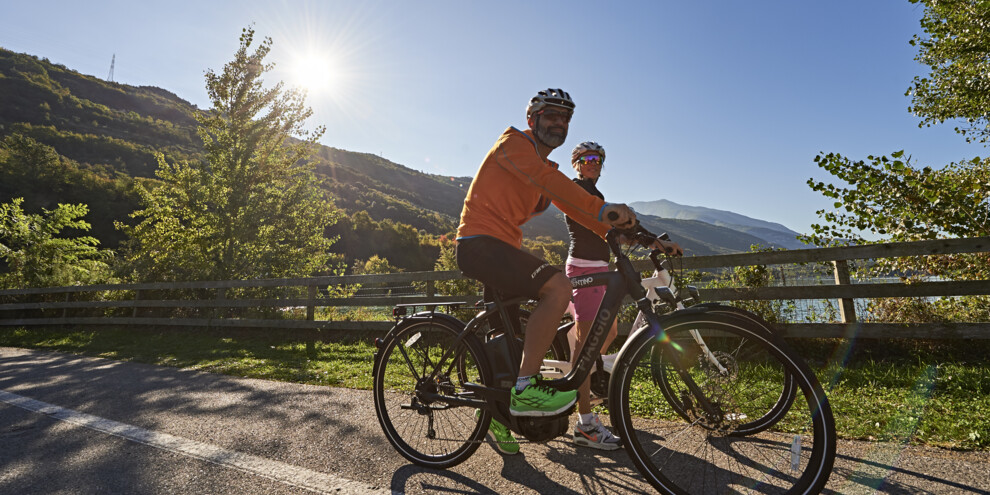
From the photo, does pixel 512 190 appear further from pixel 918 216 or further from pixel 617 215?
pixel 918 216

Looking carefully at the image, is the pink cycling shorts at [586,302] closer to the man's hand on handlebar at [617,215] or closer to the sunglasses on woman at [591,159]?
the man's hand on handlebar at [617,215]

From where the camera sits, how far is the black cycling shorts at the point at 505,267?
2.49m

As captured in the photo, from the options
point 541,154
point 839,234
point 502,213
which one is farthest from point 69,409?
point 839,234

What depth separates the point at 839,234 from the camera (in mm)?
5961

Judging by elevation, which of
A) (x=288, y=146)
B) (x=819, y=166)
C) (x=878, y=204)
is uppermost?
(x=288, y=146)

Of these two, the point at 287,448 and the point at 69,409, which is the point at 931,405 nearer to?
the point at 287,448

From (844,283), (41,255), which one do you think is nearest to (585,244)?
(844,283)

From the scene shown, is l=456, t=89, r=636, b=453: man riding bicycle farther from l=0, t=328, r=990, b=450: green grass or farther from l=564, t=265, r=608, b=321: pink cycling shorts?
l=0, t=328, r=990, b=450: green grass

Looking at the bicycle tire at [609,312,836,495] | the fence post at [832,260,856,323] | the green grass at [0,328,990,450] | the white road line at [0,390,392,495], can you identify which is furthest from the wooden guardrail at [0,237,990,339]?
the white road line at [0,390,392,495]

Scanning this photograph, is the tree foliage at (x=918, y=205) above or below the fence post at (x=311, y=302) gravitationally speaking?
above

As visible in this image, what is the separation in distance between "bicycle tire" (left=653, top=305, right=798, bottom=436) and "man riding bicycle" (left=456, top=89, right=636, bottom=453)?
1.82 feet

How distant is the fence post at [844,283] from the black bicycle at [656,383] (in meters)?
2.89

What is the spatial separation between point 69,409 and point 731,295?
21.6 feet

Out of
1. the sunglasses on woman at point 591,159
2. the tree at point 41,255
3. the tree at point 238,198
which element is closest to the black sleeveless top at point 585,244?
the sunglasses on woman at point 591,159
